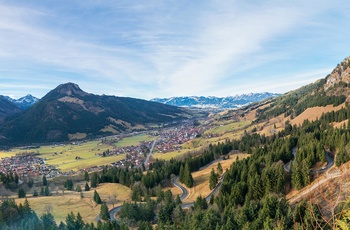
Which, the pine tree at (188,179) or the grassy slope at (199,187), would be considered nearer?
the grassy slope at (199,187)

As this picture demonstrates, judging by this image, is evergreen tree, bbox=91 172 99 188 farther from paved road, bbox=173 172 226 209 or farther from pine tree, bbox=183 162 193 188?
pine tree, bbox=183 162 193 188

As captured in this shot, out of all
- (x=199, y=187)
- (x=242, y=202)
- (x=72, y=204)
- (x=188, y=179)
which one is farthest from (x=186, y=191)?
(x=72, y=204)

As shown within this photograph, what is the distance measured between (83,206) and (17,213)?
22929mm

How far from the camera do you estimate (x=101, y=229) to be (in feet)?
196

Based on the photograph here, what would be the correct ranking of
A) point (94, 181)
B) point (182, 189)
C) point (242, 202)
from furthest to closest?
point (94, 181) → point (182, 189) → point (242, 202)

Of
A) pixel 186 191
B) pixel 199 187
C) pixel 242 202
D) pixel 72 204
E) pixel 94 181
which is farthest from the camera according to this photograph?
pixel 94 181

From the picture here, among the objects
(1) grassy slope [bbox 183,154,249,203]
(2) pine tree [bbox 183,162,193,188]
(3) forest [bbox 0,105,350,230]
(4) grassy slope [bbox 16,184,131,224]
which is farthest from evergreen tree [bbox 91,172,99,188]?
(1) grassy slope [bbox 183,154,249,203]

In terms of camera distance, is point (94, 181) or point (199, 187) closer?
point (199, 187)

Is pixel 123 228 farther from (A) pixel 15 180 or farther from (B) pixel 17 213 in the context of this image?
(A) pixel 15 180

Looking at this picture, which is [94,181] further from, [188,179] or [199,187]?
[199,187]

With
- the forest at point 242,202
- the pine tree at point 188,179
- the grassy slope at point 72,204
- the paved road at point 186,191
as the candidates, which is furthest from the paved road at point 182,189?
the grassy slope at point 72,204

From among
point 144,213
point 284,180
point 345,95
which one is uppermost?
point 345,95

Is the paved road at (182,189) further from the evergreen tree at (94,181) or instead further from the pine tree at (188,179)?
the evergreen tree at (94,181)

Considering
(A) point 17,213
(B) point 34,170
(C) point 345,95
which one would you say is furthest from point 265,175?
(B) point 34,170
